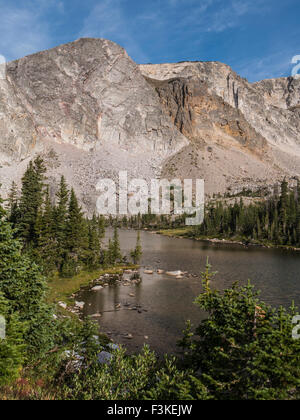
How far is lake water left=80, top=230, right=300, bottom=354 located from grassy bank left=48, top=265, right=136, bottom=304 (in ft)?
7.27

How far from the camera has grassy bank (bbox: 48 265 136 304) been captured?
3529cm

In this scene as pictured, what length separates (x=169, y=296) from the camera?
37.6 m

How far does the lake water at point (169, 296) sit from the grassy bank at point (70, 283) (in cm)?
222

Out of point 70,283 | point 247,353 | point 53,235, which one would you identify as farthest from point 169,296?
point 247,353

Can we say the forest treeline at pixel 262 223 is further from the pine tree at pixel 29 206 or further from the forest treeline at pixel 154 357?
the forest treeline at pixel 154 357

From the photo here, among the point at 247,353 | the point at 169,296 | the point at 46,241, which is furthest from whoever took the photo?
the point at 46,241

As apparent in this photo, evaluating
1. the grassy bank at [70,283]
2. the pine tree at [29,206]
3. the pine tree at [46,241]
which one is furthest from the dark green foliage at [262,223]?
the pine tree at [29,206]

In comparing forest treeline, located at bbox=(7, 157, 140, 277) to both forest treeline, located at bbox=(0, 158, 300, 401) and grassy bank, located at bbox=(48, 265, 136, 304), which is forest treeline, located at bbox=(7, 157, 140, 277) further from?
forest treeline, located at bbox=(0, 158, 300, 401)

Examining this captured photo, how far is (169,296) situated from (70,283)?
1559cm

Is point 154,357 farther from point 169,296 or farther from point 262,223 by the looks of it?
point 262,223

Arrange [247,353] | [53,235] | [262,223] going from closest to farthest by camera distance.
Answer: [247,353]
[53,235]
[262,223]

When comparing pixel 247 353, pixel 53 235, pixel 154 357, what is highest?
pixel 53 235

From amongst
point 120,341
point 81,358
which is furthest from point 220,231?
point 81,358
